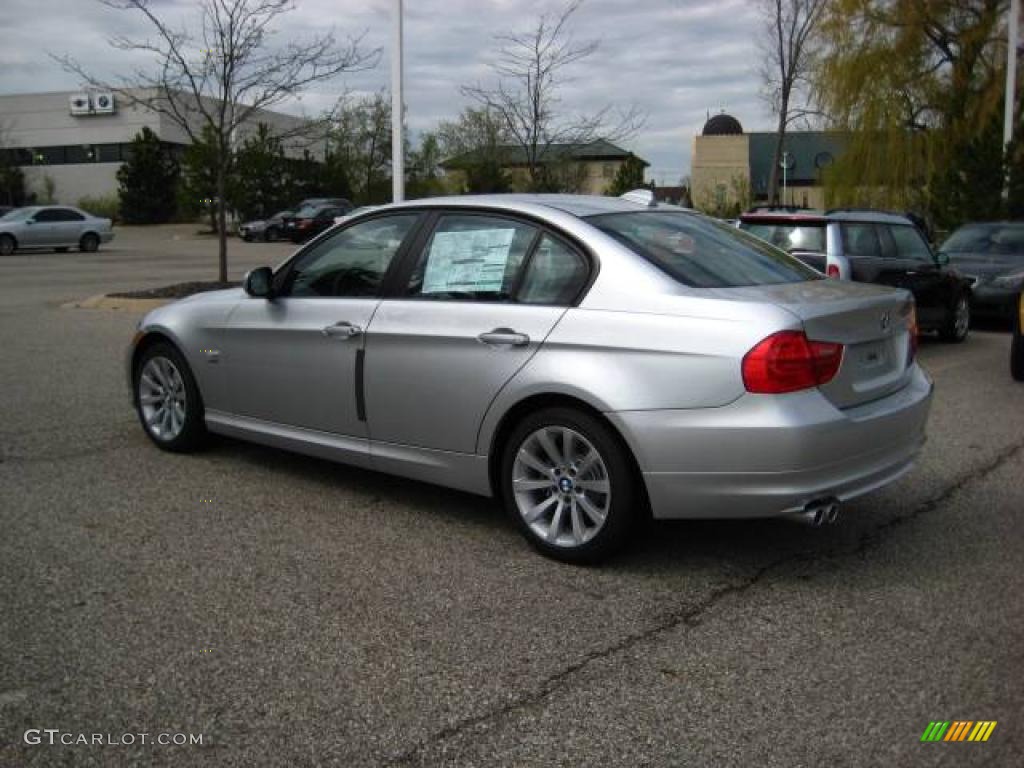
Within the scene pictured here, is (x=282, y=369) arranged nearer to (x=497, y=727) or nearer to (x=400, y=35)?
(x=497, y=727)

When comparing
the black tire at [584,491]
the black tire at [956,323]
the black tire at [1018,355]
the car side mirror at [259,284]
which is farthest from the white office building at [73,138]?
the black tire at [584,491]

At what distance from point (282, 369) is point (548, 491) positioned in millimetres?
1801

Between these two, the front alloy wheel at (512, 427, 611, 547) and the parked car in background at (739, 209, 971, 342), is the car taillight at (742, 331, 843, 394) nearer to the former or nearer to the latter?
the front alloy wheel at (512, 427, 611, 547)

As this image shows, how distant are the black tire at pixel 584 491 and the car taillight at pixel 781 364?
63cm

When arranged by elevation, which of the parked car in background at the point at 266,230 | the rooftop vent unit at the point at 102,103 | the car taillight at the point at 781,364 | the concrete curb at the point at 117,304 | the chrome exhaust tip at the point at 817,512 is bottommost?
the chrome exhaust tip at the point at 817,512

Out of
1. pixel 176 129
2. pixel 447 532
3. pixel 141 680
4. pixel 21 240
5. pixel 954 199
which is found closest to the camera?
pixel 141 680

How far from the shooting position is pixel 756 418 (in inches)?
161

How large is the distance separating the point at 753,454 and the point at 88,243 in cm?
3481

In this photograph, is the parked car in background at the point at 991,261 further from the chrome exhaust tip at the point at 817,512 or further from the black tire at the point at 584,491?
the black tire at the point at 584,491

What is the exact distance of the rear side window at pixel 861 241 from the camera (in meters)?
11.0

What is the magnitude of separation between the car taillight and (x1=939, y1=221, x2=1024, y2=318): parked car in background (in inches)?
427

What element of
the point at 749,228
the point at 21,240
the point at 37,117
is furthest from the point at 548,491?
the point at 37,117

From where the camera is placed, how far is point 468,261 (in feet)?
16.5

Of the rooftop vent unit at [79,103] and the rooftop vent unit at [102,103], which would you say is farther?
the rooftop vent unit at [79,103]
